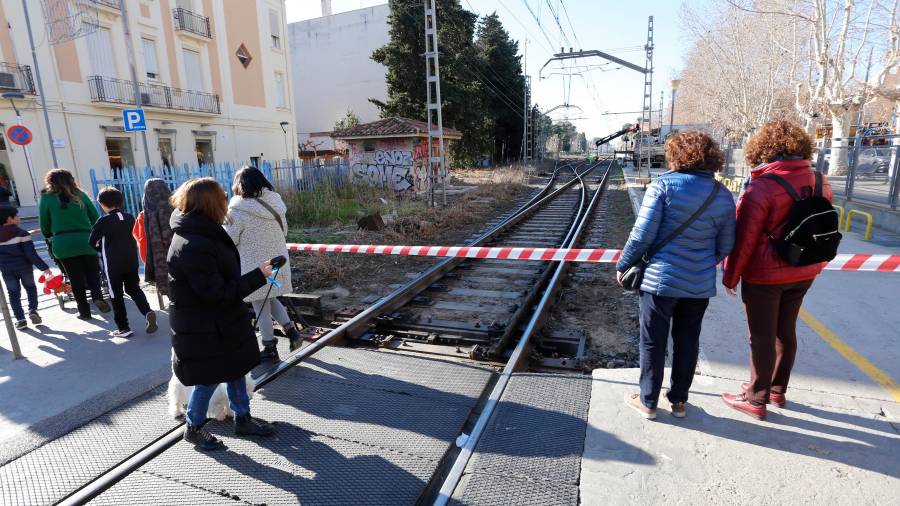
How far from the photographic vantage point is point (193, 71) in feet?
81.1

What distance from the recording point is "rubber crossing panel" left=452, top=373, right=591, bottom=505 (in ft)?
8.96

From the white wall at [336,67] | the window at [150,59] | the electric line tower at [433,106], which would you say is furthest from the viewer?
the white wall at [336,67]

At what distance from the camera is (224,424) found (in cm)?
354

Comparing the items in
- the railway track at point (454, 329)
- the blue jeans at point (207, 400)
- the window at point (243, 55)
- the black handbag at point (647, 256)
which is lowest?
the railway track at point (454, 329)

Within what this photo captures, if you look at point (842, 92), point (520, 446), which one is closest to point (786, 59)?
point (842, 92)

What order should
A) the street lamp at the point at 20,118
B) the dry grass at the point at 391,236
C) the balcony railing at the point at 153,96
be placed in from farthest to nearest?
the balcony railing at the point at 153,96
the street lamp at the point at 20,118
the dry grass at the point at 391,236

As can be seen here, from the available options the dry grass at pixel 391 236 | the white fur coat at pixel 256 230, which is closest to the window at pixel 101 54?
the dry grass at pixel 391 236

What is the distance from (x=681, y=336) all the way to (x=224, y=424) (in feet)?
10.6

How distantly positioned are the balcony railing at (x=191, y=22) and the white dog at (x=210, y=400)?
25179 mm

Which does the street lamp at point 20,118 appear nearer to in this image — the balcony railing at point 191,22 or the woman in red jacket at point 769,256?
the balcony railing at point 191,22

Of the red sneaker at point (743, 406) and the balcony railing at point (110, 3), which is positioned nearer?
the red sneaker at point (743, 406)

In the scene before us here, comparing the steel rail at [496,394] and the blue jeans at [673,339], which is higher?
the blue jeans at [673,339]

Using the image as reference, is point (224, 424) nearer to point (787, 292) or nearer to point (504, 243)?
point (787, 292)

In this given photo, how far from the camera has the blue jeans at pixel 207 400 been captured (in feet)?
10.5
